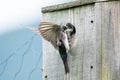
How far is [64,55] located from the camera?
13.9ft

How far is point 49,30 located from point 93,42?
236 mm

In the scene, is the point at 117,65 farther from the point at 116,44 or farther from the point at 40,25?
the point at 40,25

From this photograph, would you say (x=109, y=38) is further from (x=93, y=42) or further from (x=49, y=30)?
(x=49, y=30)

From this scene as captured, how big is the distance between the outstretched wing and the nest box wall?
13cm

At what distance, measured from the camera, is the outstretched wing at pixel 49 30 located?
4180 millimetres

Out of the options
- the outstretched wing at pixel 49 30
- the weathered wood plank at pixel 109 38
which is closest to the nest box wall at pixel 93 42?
the weathered wood plank at pixel 109 38

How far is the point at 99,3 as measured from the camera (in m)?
4.23

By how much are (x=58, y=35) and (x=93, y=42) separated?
184 millimetres

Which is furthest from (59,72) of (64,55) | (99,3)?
(99,3)

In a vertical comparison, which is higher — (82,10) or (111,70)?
(82,10)

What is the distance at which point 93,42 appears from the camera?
4.20m

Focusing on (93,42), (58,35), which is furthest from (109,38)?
(58,35)

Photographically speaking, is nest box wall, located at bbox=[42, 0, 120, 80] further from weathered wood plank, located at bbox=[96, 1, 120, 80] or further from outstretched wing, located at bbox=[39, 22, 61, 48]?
outstretched wing, located at bbox=[39, 22, 61, 48]

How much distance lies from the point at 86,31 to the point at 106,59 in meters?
0.20
